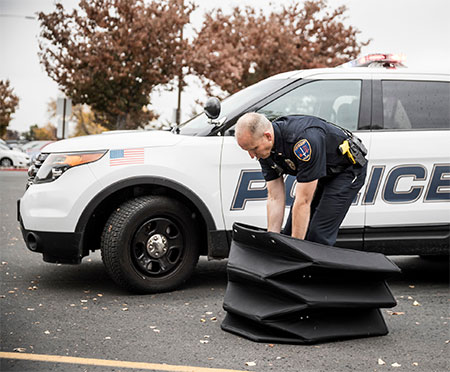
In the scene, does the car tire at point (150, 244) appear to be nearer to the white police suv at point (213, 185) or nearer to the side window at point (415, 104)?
the white police suv at point (213, 185)

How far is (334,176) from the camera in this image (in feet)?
14.9

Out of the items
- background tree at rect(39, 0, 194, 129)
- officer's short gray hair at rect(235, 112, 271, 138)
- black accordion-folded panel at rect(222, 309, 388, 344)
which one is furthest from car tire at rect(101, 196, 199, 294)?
background tree at rect(39, 0, 194, 129)

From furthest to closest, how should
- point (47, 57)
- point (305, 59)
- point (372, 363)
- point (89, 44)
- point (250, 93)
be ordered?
point (305, 59) → point (47, 57) → point (89, 44) → point (250, 93) → point (372, 363)

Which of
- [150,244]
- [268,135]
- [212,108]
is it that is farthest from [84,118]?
[268,135]

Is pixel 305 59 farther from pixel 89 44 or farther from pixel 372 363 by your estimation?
pixel 372 363

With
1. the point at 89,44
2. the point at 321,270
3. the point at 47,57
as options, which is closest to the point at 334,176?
Answer: the point at 321,270

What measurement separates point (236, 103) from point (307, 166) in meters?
1.60

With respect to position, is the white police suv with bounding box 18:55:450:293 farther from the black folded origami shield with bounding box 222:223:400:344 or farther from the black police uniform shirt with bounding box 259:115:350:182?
the black folded origami shield with bounding box 222:223:400:344

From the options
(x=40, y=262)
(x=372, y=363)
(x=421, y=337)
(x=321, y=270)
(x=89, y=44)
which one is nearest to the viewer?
(x=372, y=363)

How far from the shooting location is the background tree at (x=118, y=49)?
23.6 m

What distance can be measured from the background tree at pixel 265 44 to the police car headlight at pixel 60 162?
1975 centimetres

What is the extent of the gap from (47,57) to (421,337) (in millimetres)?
22993

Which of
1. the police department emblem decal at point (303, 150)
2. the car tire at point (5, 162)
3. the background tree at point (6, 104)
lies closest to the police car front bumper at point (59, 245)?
the police department emblem decal at point (303, 150)

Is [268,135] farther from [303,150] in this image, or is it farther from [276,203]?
[276,203]
